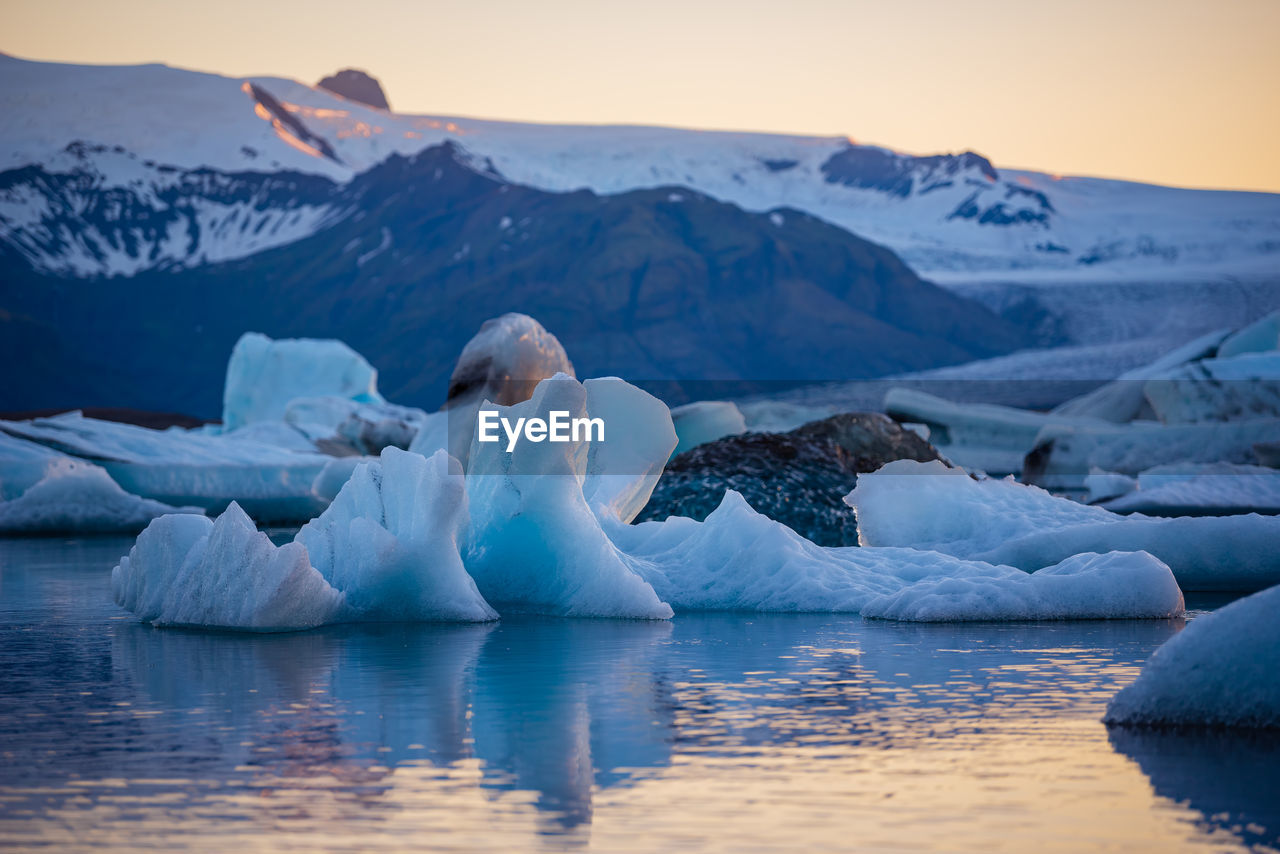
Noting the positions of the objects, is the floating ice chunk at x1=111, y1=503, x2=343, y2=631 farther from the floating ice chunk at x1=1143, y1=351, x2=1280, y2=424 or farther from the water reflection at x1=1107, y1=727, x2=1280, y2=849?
the floating ice chunk at x1=1143, y1=351, x2=1280, y2=424

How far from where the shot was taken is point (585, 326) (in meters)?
64.3

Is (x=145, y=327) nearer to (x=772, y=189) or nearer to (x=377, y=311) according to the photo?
(x=377, y=311)

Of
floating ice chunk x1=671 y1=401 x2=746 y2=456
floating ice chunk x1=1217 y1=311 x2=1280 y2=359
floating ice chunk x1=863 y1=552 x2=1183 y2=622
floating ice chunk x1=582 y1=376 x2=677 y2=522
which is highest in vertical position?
floating ice chunk x1=1217 y1=311 x2=1280 y2=359

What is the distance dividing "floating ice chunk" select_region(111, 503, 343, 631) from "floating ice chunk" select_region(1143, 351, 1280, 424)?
682 inches

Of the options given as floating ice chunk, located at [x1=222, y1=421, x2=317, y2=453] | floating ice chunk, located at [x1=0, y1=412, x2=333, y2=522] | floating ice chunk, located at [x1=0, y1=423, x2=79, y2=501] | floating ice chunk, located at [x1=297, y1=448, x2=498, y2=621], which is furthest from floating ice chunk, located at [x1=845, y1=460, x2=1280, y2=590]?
floating ice chunk, located at [x1=222, y1=421, x2=317, y2=453]

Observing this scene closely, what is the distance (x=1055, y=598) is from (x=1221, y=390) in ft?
52.6

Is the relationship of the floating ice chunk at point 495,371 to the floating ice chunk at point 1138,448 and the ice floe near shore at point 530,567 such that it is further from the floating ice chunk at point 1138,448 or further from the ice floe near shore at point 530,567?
the floating ice chunk at point 1138,448

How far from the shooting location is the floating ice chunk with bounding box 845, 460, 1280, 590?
827cm

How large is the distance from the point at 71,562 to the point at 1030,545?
703cm

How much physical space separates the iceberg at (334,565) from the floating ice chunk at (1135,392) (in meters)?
19.4

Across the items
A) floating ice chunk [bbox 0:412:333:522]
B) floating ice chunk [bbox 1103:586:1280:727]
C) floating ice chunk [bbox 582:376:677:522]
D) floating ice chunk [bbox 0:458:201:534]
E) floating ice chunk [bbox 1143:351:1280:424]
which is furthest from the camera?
floating ice chunk [bbox 1143:351:1280:424]

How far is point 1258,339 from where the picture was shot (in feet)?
80.4

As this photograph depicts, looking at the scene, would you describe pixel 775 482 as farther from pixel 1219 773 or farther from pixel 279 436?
pixel 279 436

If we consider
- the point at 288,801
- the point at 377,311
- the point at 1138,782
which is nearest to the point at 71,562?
the point at 288,801
